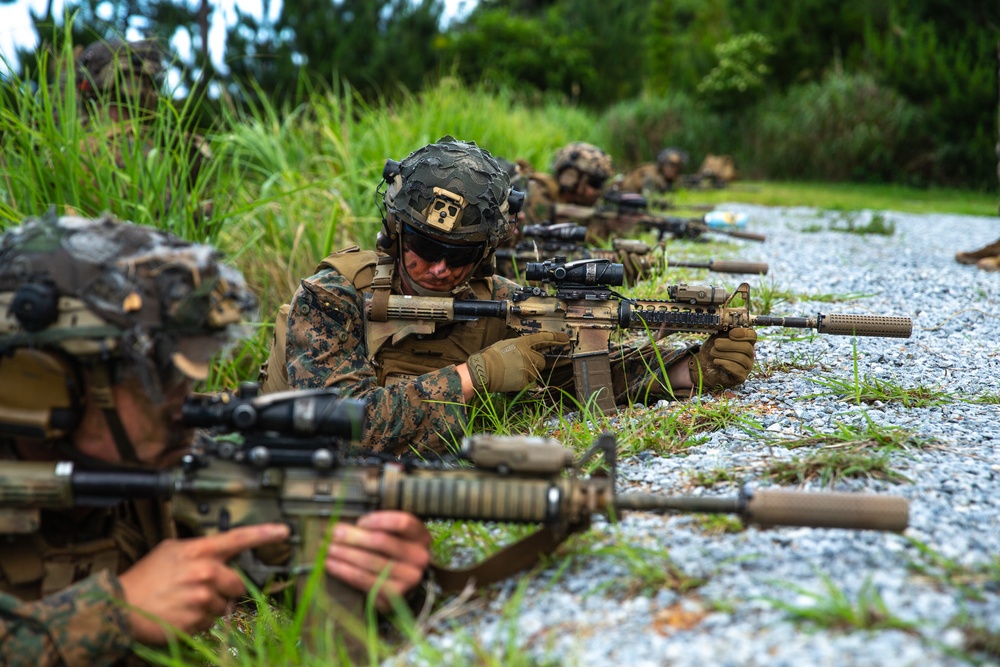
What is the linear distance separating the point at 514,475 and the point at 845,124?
68.3 ft

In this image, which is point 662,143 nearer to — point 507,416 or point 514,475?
point 507,416

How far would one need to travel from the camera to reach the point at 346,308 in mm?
3973

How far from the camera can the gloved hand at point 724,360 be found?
4.23m

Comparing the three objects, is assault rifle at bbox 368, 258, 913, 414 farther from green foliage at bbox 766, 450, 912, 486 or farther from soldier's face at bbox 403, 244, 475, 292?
green foliage at bbox 766, 450, 912, 486

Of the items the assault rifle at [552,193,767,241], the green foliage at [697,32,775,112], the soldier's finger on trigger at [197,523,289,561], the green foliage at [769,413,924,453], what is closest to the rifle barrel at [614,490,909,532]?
the green foliage at [769,413,924,453]

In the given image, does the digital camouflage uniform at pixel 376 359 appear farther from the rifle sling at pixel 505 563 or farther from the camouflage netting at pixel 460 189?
the rifle sling at pixel 505 563

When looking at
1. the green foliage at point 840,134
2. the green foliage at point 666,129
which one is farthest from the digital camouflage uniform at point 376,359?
the green foliage at point 666,129

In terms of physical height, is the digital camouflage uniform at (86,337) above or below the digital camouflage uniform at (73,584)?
above

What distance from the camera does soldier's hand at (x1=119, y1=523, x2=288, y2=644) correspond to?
233 centimetres

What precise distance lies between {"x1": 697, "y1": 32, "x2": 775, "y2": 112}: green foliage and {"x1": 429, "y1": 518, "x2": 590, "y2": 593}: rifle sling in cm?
2143

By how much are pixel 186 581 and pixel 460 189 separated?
2097mm

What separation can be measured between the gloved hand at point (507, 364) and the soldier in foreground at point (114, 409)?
1533mm

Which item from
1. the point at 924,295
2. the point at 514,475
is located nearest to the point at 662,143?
the point at 924,295

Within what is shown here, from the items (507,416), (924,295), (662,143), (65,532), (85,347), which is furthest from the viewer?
(662,143)
